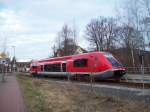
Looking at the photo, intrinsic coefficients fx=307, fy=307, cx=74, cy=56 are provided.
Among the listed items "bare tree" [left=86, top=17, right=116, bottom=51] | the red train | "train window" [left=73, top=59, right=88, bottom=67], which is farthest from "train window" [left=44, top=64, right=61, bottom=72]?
"bare tree" [left=86, top=17, right=116, bottom=51]

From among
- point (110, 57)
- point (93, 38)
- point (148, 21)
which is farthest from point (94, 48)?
point (110, 57)

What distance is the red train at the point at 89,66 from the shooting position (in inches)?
1121

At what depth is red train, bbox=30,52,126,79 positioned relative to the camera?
93.4 feet

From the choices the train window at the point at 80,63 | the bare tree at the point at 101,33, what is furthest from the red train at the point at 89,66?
the bare tree at the point at 101,33

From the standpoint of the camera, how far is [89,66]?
31.0 m

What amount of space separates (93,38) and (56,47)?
17.5 metres

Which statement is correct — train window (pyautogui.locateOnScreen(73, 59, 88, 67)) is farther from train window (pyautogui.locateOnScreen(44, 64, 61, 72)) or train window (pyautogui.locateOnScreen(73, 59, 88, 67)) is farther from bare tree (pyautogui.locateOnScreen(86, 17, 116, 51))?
bare tree (pyautogui.locateOnScreen(86, 17, 116, 51))

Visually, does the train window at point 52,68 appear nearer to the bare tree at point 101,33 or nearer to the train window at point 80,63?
the train window at point 80,63

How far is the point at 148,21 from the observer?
43250 millimetres

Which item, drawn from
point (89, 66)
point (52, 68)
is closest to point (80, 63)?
point (89, 66)

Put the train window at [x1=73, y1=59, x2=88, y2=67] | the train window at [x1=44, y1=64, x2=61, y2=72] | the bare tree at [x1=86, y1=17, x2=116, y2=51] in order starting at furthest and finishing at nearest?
the bare tree at [x1=86, y1=17, x2=116, y2=51] → the train window at [x1=44, y1=64, x2=61, y2=72] → the train window at [x1=73, y1=59, x2=88, y2=67]

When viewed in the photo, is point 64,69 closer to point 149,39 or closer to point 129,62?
point 149,39

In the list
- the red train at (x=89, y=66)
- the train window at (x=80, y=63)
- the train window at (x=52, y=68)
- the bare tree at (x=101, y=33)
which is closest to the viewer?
the red train at (x=89, y=66)

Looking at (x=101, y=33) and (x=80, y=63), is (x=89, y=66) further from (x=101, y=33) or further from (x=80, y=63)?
(x=101, y=33)
